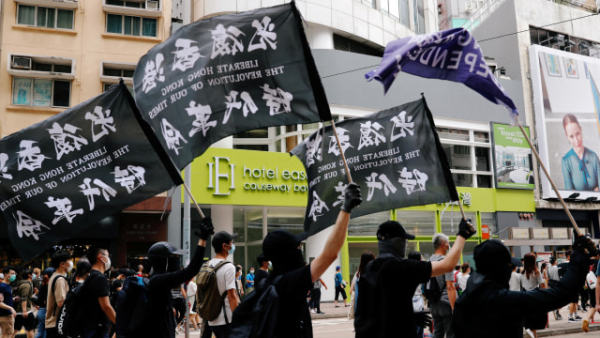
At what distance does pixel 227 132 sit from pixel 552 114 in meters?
31.6

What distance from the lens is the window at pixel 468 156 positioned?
29453 mm

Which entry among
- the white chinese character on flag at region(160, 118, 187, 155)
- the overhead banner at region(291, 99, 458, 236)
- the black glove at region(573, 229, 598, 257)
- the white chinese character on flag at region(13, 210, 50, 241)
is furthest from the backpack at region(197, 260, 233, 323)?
the black glove at region(573, 229, 598, 257)

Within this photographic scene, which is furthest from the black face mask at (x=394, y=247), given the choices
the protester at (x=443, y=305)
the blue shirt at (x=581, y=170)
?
the blue shirt at (x=581, y=170)

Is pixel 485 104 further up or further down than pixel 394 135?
further up

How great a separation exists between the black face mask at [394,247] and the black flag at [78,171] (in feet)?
7.67

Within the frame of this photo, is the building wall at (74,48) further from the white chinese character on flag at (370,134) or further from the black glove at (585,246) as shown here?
the black glove at (585,246)

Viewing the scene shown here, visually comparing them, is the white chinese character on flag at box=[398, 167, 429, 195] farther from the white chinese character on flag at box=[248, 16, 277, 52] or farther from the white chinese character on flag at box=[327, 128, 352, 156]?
the white chinese character on flag at box=[248, 16, 277, 52]

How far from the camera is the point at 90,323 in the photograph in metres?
5.65

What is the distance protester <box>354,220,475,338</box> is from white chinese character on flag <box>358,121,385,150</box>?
12.1 ft

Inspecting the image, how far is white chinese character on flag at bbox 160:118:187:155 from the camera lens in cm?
542

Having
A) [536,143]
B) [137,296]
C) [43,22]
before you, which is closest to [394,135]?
[137,296]

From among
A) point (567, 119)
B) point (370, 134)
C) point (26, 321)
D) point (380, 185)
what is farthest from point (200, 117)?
point (567, 119)

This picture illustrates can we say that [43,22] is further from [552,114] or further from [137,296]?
[552,114]

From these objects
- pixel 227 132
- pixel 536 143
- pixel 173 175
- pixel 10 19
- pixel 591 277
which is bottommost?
pixel 591 277
